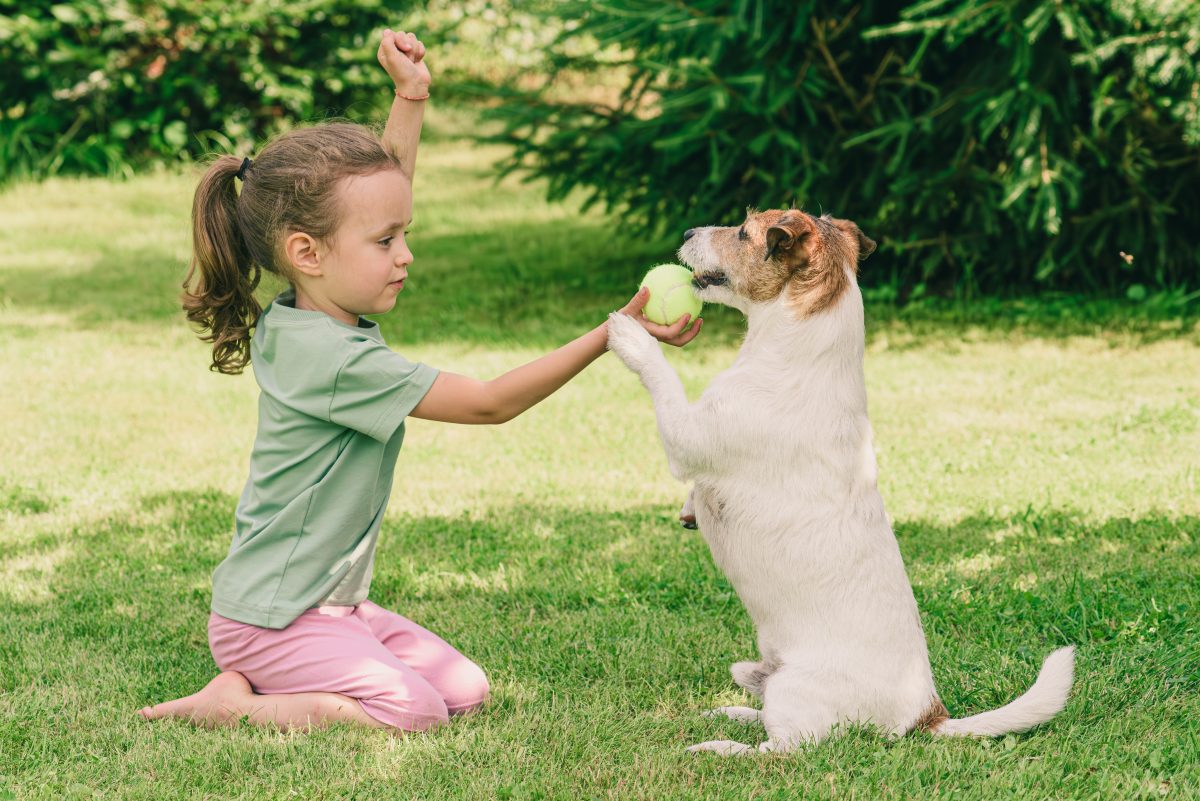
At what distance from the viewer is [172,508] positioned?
6.04 meters

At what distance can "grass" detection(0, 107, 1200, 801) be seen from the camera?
3475 mm

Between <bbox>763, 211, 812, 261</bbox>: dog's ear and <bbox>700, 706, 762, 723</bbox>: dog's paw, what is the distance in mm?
1385

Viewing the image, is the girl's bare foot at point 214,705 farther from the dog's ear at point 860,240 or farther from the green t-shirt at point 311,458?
the dog's ear at point 860,240

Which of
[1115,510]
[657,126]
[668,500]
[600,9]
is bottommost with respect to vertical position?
[668,500]

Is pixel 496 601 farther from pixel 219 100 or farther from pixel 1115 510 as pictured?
pixel 219 100

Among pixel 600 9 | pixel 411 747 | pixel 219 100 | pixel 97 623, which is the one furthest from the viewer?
pixel 219 100

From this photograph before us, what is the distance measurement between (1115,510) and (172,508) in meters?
4.38

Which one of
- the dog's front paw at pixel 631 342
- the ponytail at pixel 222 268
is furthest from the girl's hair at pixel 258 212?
the dog's front paw at pixel 631 342

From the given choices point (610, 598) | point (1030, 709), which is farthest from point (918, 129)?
point (1030, 709)

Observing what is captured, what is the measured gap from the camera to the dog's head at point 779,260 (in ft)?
11.5

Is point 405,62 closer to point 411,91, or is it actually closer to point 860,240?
point 411,91

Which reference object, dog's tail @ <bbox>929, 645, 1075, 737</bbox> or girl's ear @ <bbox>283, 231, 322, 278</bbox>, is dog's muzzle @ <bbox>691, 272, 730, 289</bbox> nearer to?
girl's ear @ <bbox>283, 231, 322, 278</bbox>

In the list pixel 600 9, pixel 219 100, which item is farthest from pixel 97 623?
pixel 219 100

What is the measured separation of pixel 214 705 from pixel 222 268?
1.34 m
